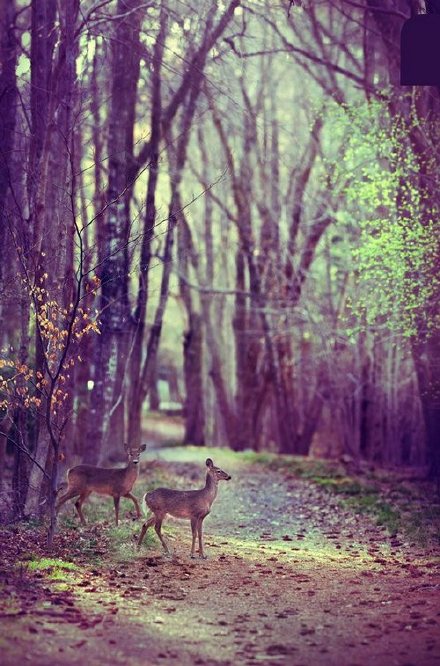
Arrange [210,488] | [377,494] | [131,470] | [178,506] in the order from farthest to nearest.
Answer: [377,494] < [131,470] < [210,488] < [178,506]

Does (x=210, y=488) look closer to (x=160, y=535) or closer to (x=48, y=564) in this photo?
(x=160, y=535)

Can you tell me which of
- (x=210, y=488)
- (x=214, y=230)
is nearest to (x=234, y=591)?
(x=210, y=488)

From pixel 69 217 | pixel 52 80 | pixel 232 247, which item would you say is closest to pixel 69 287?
pixel 69 217

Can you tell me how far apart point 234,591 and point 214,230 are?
27.0m

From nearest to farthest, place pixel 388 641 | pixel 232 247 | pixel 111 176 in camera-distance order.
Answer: pixel 388 641 → pixel 111 176 → pixel 232 247

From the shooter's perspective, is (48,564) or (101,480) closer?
(48,564)

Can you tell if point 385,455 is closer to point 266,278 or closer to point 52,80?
point 266,278

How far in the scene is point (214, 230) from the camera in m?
36.8

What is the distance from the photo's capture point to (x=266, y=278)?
2767 cm

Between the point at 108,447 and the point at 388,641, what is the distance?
44.9 ft

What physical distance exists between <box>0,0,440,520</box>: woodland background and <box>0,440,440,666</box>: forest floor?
4.00 feet

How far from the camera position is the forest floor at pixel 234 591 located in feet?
26.6

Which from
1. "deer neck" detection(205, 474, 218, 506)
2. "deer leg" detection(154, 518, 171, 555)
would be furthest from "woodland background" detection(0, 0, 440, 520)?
"deer neck" detection(205, 474, 218, 506)

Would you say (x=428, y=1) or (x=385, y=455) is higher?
(x=428, y=1)
